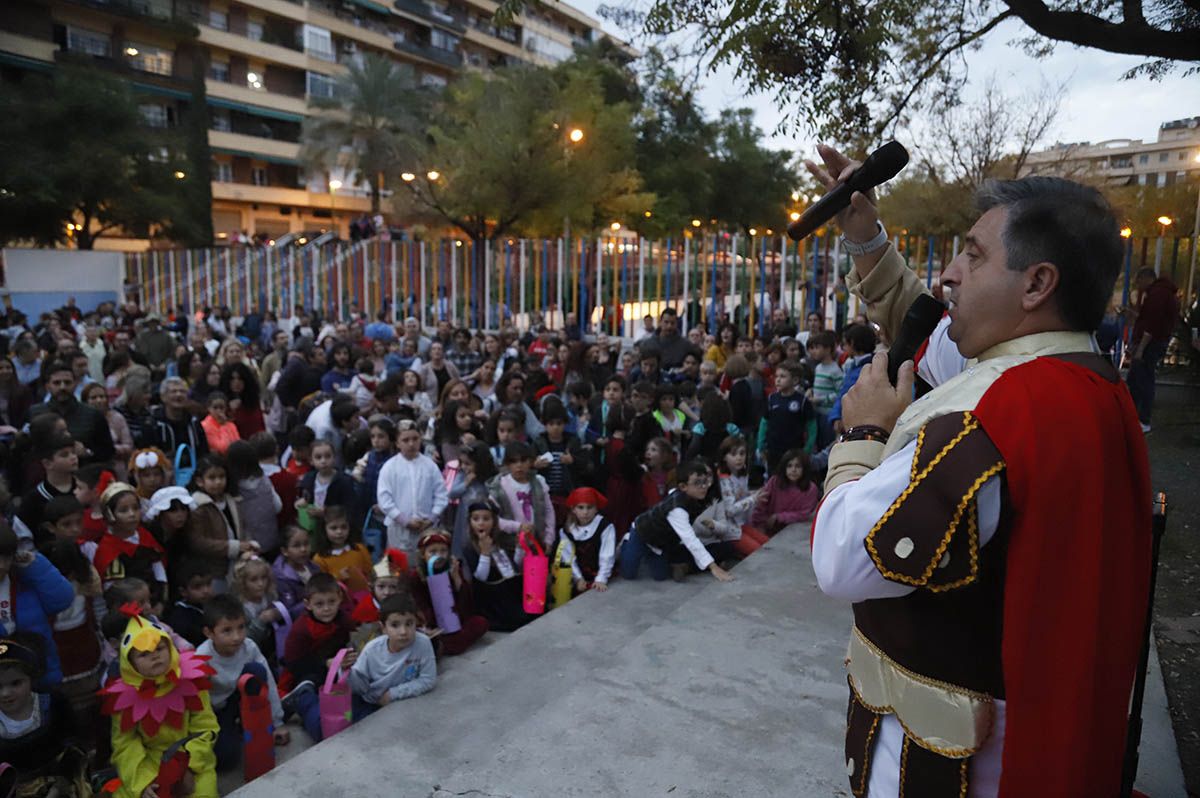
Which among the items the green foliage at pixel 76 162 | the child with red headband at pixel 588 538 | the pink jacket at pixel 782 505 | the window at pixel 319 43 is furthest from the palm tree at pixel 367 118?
the child with red headband at pixel 588 538

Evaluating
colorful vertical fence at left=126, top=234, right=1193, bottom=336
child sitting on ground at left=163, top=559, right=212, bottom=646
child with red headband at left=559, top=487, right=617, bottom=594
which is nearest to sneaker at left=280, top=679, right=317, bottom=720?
child sitting on ground at left=163, top=559, right=212, bottom=646

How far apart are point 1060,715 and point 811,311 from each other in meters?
11.3

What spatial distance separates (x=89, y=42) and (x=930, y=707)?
43810 mm

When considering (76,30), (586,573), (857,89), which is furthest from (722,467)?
(76,30)

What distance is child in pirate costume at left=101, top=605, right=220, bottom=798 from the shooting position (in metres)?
3.67

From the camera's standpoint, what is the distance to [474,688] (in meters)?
4.42

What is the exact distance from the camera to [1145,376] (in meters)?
9.04

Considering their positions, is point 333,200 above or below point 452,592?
above

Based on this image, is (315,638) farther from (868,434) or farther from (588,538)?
(868,434)

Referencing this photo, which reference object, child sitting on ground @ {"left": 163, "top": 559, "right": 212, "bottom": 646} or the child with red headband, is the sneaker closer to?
child sitting on ground @ {"left": 163, "top": 559, "right": 212, "bottom": 646}

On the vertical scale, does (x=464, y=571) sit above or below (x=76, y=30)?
below

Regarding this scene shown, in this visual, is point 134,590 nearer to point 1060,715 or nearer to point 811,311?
point 1060,715

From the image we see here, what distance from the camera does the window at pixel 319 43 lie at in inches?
1708

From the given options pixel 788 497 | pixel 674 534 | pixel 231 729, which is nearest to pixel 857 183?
pixel 231 729
